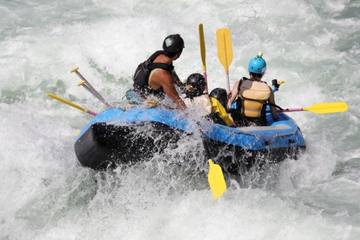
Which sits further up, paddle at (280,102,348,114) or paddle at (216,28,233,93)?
paddle at (216,28,233,93)

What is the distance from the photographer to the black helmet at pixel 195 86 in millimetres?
6047

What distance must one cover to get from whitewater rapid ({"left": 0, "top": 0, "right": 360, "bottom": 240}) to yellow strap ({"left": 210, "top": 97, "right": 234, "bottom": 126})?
65 cm

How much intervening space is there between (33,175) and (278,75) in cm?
447

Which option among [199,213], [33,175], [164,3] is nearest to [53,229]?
[33,175]

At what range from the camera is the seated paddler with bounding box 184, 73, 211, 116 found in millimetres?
5730

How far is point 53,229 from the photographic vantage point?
5562mm

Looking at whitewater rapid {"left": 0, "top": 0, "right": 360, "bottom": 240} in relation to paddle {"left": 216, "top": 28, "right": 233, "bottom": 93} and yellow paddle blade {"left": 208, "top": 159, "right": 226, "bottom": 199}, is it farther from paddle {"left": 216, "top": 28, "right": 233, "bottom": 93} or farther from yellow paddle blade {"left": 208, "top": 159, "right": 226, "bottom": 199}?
paddle {"left": 216, "top": 28, "right": 233, "bottom": 93}

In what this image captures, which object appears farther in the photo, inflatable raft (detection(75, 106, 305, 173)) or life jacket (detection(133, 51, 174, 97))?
life jacket (detection(133, 51, 174, 97))

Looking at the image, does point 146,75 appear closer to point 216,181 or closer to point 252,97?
point 216,181

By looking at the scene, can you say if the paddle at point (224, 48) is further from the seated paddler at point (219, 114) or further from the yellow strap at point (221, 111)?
the yellow strap at point (221, 111)

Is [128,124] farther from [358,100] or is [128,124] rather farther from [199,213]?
[358,100]

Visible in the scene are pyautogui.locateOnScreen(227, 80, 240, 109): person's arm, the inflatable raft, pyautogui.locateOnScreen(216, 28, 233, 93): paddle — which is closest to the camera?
the inflatable raft

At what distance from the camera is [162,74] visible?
543 centimetres

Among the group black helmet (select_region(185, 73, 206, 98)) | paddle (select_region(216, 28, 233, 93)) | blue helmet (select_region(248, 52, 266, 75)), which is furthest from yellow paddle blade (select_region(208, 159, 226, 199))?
paddle (select_region(216, 28, 233, 93))
